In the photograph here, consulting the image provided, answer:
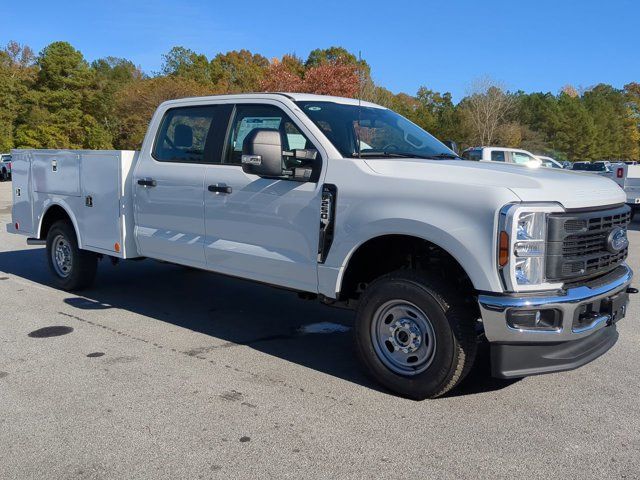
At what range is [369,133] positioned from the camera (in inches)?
200

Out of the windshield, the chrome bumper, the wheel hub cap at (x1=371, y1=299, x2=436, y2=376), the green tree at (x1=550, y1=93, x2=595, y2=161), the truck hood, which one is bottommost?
the wheel hub cap at (x1=371, y1=299, x2=436, y2=376)

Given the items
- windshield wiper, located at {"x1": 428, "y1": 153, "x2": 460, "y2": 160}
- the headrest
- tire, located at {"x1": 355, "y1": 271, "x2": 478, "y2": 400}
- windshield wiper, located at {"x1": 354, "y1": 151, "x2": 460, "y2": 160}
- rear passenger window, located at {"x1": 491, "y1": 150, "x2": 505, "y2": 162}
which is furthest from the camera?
rear passenger window, located at {"x1": 491, "y1": 150, "x2": 505, "y2": 162}

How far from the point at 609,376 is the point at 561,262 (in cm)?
152

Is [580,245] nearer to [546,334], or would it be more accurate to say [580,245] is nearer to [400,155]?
[546,334]

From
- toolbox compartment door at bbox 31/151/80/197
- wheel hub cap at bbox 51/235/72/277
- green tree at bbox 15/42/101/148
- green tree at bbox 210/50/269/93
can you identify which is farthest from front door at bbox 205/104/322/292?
green tree at bbox 15/42/101/148

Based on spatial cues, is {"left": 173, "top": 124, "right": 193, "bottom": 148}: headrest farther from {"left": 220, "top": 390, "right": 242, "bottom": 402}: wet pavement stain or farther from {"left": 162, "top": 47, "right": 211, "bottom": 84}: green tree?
{"left": 162, "top": 47, "right": 211, "bottom": 84}: green tree

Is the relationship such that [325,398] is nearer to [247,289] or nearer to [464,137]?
[247,289]

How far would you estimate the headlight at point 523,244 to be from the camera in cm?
358

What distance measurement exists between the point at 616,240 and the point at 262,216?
8.69 ft

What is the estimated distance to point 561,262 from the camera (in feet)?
12.2

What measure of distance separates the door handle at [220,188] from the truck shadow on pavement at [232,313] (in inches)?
51.1

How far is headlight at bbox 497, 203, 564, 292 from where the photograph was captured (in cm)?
358

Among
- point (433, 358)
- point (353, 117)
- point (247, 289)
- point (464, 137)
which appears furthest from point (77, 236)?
point (464, 137)

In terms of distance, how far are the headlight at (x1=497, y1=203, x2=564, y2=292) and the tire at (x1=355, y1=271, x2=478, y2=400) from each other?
0.49 m
